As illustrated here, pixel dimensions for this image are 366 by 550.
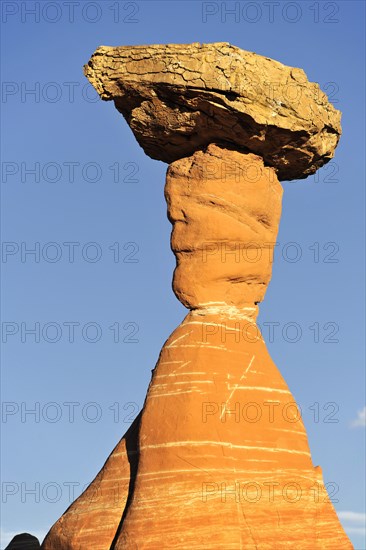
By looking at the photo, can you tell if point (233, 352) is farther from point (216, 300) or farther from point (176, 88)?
point (176, 88)

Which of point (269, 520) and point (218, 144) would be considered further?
point (218, 144)

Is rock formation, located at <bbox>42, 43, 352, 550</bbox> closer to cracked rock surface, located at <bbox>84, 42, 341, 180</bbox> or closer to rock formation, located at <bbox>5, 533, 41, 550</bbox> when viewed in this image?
cracked rock surface, located at <bbox>84, 42, 341, 180</bbox>

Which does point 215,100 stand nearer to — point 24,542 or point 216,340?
point 216,340

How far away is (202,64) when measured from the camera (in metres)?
21.2

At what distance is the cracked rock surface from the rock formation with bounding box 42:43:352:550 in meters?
0.03

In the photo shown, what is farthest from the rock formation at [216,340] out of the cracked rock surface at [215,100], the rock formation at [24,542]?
the rock formation at [24,542]

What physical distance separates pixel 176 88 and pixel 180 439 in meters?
6.15

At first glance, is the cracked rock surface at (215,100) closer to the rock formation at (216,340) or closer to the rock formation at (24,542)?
the rock formation at (216,340)

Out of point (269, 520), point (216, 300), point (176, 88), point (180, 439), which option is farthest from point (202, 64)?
point (269, 520)

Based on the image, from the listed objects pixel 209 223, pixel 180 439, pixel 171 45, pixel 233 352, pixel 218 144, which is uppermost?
pixel 171 45

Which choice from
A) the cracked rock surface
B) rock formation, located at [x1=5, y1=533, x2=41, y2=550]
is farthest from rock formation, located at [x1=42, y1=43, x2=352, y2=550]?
rock formation, located at [x1=5, y1=533, x2=41, y2=550]

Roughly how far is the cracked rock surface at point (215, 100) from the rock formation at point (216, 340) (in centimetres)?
3

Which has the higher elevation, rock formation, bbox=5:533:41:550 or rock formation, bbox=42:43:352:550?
rock formation, bbox=42:43:352:550

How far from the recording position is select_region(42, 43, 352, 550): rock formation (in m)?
19.6
